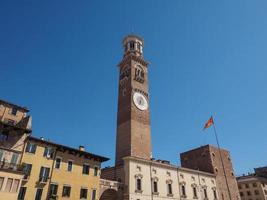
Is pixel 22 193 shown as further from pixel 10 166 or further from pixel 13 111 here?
pixel 13 111

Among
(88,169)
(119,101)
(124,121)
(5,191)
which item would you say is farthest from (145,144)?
(5,191)

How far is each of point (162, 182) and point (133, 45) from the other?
3266cm

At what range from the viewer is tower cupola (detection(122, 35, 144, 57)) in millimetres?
59281

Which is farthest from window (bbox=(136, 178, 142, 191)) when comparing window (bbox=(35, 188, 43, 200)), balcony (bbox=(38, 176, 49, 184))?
window (bbox=(35, 188, 43, 200))

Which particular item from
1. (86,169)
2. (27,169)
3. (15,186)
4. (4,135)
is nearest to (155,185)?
(86,169)

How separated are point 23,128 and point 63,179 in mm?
7872

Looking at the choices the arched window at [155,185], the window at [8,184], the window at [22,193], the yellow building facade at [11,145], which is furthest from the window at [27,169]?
the arched window at [155,185]

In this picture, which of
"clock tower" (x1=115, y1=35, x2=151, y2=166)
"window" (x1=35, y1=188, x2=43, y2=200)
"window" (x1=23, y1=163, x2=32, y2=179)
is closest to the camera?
"window" (x1=23, y1=163, x2=32, y2=179)

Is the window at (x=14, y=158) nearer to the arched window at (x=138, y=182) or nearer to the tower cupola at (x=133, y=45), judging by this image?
the arched window at (x=138, y=182)

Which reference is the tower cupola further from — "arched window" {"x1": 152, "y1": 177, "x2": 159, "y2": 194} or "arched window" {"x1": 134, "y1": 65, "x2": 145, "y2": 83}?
"arched window" {"x1": 152, "y1": 177, "x2": 159, "y2": 194}

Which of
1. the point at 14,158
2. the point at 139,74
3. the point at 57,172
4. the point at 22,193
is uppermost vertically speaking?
the point at 139,74

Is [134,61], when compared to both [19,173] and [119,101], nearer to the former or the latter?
[119,101]

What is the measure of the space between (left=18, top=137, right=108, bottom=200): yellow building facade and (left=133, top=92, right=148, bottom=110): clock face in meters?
17.2

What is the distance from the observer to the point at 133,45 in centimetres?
6025
